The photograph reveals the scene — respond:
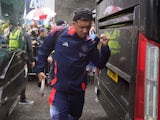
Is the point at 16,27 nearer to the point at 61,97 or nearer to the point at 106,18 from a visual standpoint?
the point at 106,18

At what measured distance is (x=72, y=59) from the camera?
398 cm

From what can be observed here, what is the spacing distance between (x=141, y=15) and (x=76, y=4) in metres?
24.5

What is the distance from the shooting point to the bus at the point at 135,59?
2.69 metres

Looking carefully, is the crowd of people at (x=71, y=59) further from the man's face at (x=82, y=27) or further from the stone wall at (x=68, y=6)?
the stone wall at (x=68, y=6)

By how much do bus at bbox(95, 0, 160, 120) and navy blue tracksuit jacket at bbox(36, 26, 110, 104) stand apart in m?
0.34

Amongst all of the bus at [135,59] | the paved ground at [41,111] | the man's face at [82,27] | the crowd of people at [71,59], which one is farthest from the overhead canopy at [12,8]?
the man's face at [82,27]

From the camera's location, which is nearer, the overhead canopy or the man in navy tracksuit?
the man in navy tracksuit

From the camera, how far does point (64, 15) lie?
26.9m

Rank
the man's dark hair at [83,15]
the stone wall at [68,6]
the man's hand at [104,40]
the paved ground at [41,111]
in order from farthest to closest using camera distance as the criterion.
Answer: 1. the stone wall at [68,6]
2. the paved ground at [41,111]
3. the man's hand at [104,40]
4. the man's dark hair at [83,15]

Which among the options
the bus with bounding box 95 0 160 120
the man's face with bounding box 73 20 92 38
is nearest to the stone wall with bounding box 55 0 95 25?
the bus with bounding box 95 0 160 120

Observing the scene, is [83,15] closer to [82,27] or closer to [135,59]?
[82,27]

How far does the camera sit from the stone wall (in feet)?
88.2

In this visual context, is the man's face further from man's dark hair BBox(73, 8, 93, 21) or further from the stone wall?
the stone wall

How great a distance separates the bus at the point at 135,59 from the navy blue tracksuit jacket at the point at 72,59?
13.4 inches
